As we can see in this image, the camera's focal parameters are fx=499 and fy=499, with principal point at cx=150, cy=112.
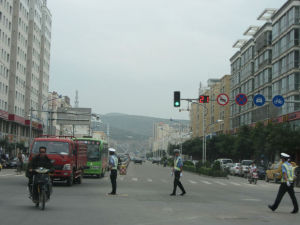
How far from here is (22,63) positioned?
8281 cm

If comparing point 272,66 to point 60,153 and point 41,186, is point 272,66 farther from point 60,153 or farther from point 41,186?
point 41,186

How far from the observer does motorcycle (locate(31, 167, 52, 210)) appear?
13.1m

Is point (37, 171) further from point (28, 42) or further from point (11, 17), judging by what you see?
point (28, 42)

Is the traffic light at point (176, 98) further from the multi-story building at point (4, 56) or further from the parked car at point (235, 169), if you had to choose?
the multi-story building at point (4, 56)

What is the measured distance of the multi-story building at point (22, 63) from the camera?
72125mm

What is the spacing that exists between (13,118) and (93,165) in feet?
140

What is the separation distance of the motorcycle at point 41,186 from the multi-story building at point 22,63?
5268cm

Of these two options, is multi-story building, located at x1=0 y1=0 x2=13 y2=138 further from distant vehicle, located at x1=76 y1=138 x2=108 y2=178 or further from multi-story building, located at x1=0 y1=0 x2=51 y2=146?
distant vehicle, located at x1=76 y1=138 x2=108 y2=178

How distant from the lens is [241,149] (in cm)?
7150

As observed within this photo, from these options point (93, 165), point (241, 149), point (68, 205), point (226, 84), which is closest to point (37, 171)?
point (68, 205)

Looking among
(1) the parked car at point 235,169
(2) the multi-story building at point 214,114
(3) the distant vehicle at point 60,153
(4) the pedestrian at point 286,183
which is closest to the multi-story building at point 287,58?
(1) the parked car at point 235,169

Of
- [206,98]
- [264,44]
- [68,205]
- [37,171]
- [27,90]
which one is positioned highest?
[264,44]

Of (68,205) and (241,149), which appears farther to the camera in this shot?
(241,149)

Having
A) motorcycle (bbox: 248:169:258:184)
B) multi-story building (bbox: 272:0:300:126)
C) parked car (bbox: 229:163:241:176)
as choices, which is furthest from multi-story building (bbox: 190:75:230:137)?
motorcycle (bbox: 248:169:258:184)
